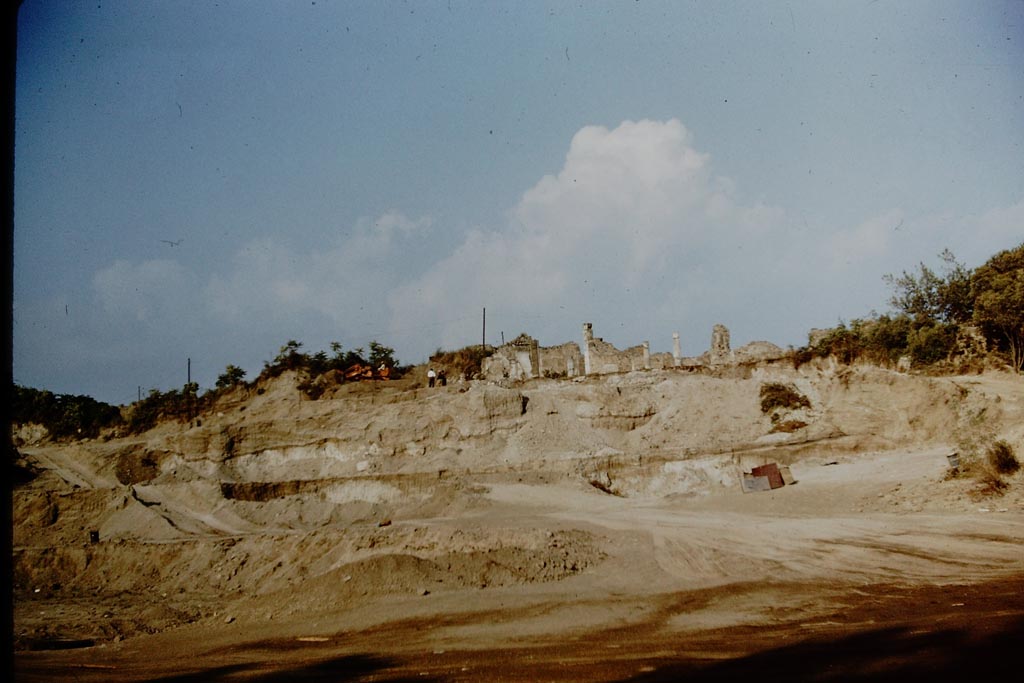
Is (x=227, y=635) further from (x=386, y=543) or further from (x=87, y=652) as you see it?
(x=386, y=543)

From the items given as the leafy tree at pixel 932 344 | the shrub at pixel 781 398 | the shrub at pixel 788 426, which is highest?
the leafy tree at pixel 932 344

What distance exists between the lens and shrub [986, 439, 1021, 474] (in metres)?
16.7

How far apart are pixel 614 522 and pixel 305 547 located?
29.8 ft

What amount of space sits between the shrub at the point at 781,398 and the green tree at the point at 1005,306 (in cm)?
902

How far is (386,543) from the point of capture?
689 inches

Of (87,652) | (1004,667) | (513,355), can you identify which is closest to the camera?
(1004,667)

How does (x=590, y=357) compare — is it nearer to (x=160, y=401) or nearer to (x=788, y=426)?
(x=788, y=426)

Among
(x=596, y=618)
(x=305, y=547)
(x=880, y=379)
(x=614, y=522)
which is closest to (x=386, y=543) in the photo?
(x=305, y=547)

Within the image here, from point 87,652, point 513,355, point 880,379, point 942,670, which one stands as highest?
point 513,355

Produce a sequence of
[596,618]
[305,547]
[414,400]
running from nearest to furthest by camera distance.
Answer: [596,618] → [305,547] → [414,400]

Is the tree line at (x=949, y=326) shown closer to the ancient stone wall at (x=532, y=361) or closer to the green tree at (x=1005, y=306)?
the green tree at (x=1005, y=306)

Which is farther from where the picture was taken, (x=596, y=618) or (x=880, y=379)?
(x=880, y=379)

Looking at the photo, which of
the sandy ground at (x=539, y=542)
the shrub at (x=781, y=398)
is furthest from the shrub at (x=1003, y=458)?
the shrub at (x=781, y=398)

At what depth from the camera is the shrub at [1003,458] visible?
16.7m
